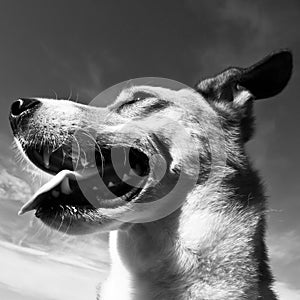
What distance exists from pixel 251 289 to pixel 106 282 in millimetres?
1618

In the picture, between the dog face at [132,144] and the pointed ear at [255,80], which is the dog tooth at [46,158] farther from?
the pointed ear at [255,80]

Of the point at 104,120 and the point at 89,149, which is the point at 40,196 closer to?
the point at 89,149

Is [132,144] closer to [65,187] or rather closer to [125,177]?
[125,177]

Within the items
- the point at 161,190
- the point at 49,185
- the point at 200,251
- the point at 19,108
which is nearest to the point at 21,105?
the point at 19,108

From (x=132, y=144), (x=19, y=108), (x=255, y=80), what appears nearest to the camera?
(x=19, y=108)

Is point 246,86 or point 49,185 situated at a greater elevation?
point 246,86

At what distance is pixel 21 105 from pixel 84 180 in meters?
1.10

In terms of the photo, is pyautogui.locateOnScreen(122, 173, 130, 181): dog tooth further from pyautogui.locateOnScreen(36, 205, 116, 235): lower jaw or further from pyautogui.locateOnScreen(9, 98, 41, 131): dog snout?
pyautogui.locateOnScreen(9, 98, 41, 131): dog snout

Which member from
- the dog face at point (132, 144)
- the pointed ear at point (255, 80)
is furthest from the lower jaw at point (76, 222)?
the pointed ear at point (255, 80)

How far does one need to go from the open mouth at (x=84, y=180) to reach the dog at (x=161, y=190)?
1cm

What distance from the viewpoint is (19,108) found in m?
4.45

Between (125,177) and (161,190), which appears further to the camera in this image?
(125,177)

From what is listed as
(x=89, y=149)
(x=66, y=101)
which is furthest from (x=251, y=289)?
(x=66, y=101)

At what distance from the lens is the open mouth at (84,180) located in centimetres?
403
